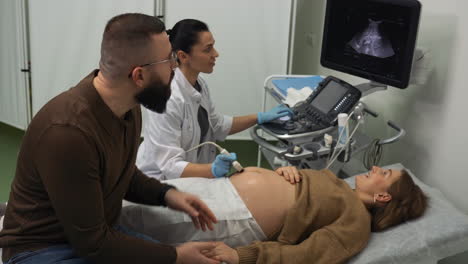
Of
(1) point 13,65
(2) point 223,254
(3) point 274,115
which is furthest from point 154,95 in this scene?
(1) point 13,65

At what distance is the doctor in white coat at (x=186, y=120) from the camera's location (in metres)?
2.12

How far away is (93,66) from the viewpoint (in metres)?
3.31

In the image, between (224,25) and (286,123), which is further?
(224,25)

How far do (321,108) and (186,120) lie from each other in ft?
2.00

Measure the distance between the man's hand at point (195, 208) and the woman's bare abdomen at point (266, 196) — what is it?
0.18m

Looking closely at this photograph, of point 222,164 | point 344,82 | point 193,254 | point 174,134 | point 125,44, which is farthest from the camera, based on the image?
point 344,82

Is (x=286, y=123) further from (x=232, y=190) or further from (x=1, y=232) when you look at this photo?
(x=1, y=232)

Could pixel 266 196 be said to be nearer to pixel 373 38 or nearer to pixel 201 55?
pixel 201 55

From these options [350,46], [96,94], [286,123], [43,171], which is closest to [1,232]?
[43,171]

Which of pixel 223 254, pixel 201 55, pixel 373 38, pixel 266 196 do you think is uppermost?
pixel 373 38

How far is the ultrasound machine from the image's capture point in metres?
2.06

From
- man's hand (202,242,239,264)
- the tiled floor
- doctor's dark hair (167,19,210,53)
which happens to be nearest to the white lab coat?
doctor's dark hair (167,19,210,53)

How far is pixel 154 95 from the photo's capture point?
4.71ft

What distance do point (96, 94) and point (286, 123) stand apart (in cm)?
109
